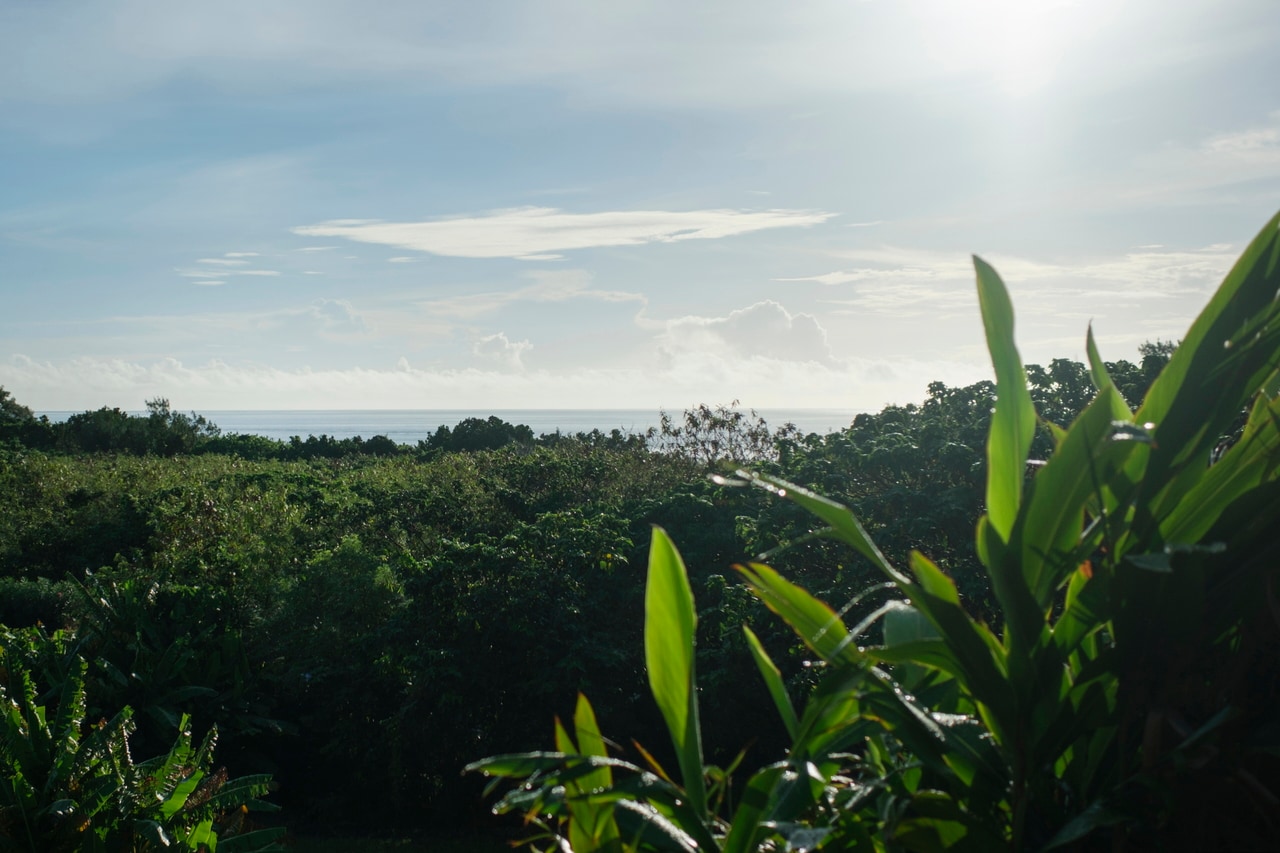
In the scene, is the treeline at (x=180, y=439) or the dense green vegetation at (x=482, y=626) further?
the treeline at (x=180, y=439)

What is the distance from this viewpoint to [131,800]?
4.21m

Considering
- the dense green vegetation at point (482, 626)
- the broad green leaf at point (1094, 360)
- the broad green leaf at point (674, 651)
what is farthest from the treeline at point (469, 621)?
the broad green leaf at point (674, 651)

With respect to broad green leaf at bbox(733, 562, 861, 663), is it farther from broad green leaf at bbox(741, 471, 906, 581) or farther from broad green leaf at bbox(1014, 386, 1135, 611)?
broad green leaf at bbox(1014, 386, 1135, 611)

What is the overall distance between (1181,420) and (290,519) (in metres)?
15.1

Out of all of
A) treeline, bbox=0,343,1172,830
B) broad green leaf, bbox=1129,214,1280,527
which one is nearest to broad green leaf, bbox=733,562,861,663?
broad green leaf, bbox=1129,214,1280,527

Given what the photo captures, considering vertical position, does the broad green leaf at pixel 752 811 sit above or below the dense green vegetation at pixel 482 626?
above

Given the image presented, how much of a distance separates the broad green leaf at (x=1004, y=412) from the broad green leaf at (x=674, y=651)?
1.79ft

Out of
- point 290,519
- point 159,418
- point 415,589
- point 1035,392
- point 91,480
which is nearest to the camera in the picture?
point 1035,392

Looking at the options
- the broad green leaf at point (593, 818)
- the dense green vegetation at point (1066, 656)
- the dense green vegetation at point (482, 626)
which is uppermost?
the dense green vegetation at point (1066, 656)

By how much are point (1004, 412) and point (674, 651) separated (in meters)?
0.70

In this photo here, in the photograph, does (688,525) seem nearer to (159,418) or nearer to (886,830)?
(886,830)

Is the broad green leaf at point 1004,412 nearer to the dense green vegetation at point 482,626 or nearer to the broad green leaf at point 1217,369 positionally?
the broad green leaf at point 1217,369

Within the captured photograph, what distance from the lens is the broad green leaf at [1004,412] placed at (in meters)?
1.56

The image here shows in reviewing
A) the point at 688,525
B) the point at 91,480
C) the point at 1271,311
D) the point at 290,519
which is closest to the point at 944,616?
the point at 1271,311
